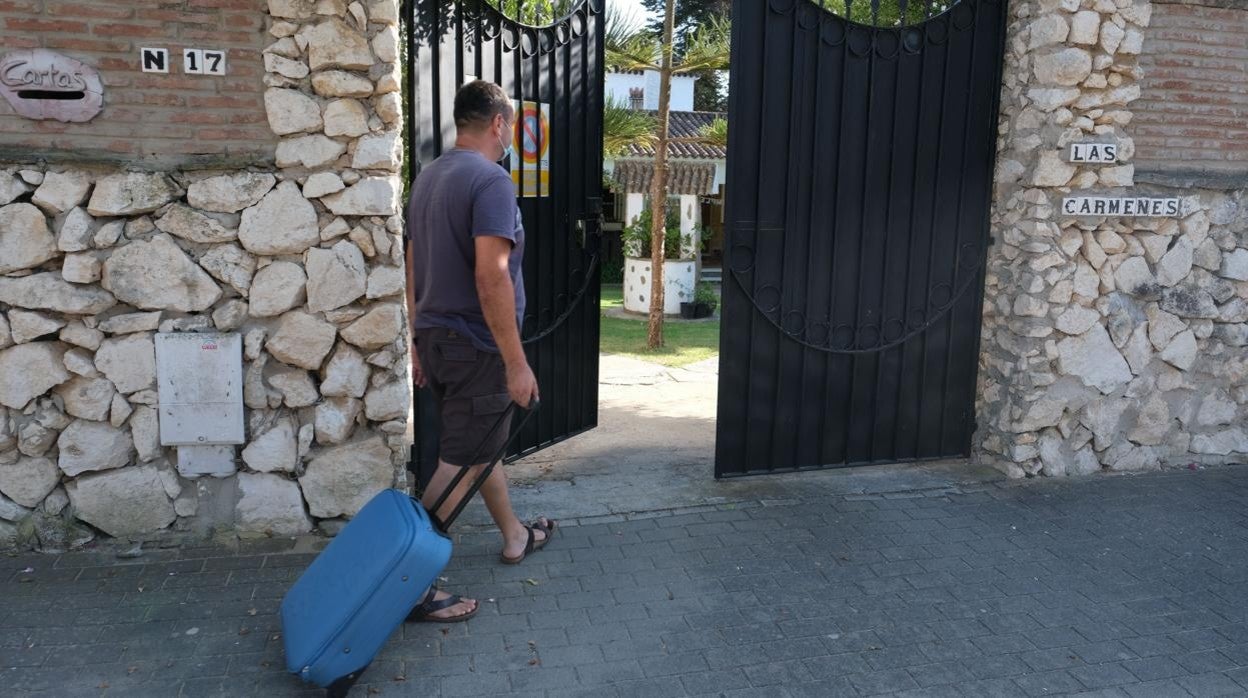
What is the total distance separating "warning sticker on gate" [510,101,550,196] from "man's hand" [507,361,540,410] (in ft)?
5.68

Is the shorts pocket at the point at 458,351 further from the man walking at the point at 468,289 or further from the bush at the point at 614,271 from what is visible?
the bush at the point at 614,271

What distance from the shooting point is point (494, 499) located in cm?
403

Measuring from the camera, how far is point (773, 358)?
521 centimetres

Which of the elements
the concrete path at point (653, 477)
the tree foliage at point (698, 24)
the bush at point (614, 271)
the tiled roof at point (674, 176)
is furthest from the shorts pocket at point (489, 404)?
the bush at point (614, 271)

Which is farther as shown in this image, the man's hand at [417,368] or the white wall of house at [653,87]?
the white wall of house at [653,87]

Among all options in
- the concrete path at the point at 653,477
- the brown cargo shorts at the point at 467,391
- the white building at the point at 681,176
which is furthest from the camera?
the white building at the point at 681,176

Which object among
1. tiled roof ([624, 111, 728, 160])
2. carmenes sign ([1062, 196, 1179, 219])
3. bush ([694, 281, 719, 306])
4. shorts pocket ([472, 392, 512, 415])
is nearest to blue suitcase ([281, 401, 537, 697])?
shorts pocket ([472, 392, 512, 415])

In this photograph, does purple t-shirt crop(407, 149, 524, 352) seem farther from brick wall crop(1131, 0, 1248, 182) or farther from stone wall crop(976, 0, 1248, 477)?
brick wall crop(1131, 0, 1248, 182)

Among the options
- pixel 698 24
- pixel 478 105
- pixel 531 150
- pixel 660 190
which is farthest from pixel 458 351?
pixel 698 24

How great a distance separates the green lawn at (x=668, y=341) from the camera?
1170cm

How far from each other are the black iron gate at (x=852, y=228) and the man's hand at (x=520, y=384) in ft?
5.89

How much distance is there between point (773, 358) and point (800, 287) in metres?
0.41

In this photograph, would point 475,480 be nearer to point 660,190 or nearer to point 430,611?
point 430,611

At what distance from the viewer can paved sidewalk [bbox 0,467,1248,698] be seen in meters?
3.27
